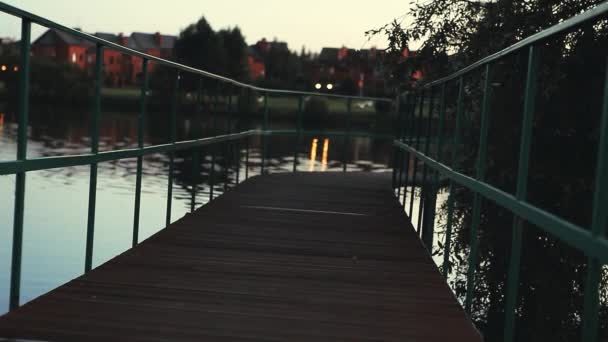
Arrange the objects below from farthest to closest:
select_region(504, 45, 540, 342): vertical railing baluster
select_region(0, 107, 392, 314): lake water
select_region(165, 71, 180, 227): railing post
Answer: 1. select_region(0, 107, 392, 314): lake water
2. select_region(165, 71, 180, 227): railing post
3. select_region(504, 45, 540, 342): vertical railing baluster

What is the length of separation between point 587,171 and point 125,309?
16.0 feet

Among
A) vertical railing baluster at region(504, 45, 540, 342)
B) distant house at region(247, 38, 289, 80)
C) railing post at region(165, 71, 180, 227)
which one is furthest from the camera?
distant house at region(247, 38, 289, 80)

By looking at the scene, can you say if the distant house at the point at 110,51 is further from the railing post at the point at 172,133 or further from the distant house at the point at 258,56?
the railing post at the point at 172,133

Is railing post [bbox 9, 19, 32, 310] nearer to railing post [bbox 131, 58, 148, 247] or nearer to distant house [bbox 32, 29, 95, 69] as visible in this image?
railing post [bbox 131, 58, 148, 247]

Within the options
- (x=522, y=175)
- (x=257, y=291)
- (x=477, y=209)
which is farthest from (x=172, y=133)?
(x=522, y=175)

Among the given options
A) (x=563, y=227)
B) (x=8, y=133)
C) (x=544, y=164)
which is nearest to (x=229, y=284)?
(x=563, y=227)

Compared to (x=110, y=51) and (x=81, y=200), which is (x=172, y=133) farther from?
(x=110, y=51)

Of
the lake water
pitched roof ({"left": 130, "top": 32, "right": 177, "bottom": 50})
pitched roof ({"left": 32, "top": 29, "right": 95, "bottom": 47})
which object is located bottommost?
the lake water

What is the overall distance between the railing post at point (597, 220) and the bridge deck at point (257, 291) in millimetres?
977

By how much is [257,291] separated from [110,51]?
13170 centimetres

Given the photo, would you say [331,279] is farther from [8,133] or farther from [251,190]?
[8,133]

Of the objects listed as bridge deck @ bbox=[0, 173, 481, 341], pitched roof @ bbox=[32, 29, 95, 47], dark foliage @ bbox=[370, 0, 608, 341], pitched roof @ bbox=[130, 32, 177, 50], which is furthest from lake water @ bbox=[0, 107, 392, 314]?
pitched roof @ bbox=[130, 32, 177, 50]

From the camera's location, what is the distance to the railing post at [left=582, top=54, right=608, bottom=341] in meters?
2.03

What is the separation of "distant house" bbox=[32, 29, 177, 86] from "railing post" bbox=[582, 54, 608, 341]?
116 meters
